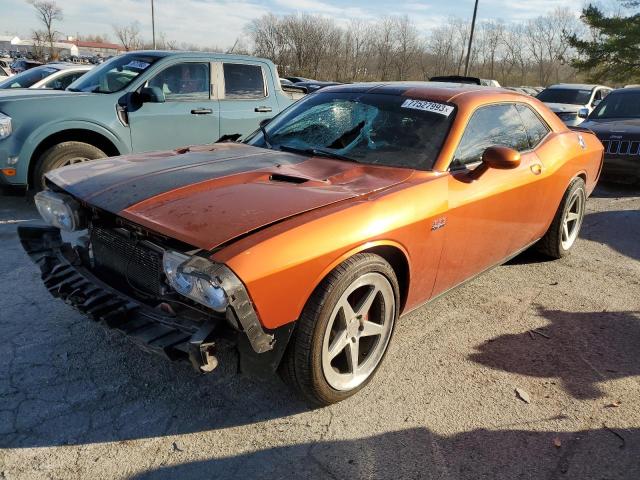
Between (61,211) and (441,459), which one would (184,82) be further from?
(441,459)

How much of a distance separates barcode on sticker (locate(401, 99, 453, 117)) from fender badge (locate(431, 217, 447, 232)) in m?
0.81

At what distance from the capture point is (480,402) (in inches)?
107

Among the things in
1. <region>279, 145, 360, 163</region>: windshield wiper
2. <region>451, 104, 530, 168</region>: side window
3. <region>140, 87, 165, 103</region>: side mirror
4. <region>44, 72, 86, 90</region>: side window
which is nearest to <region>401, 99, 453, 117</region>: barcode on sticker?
<region>451, 104, 530, 168</region>: side window

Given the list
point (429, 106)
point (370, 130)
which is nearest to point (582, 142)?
point (429, 106)

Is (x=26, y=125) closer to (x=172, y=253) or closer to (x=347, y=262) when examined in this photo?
(x=172, y=253)

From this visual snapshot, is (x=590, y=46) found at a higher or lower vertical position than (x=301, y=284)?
higher

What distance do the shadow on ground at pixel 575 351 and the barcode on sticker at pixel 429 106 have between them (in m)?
1.54

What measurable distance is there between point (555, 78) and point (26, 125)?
6114 centimetres

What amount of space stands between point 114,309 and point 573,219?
4306mm

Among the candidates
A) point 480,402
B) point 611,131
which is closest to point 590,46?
point 611,131

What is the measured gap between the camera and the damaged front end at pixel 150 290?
6.77ft

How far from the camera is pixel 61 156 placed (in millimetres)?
5430

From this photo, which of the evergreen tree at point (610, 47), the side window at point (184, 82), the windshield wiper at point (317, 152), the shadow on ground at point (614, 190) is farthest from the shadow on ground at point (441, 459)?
the evergreen tree at point (610, 47)

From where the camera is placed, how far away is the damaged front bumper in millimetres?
2150
